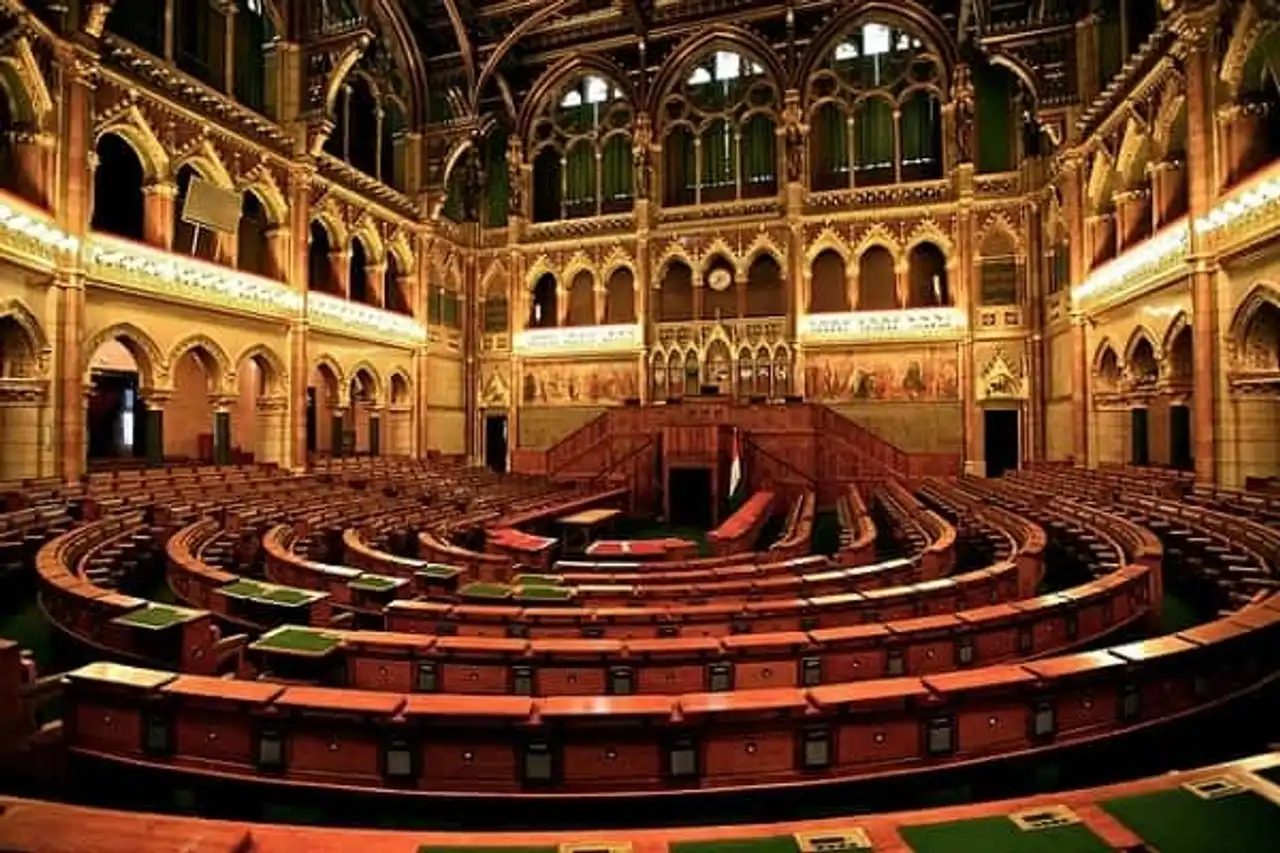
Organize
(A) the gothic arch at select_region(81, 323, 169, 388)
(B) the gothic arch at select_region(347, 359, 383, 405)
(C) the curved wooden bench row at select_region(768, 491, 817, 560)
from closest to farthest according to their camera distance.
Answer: (C) the curved wooden bench row at select_region(768, 491, 817, 560), (A) the gothic arch at select_region(81, 323, 169, 388), (B) the gothic arch at select_region(347, 359, 383, 405)

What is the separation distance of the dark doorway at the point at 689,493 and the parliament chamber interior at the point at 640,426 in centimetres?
12

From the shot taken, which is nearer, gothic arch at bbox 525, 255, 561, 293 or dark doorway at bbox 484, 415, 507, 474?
gothic arch at bbox 525, 255, 561, 293

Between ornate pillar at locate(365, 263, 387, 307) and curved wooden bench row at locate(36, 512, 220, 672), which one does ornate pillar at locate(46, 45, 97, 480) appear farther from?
ornate pillar at locate(365, 263, 387, 307)

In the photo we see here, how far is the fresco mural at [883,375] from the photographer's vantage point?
20.4 m

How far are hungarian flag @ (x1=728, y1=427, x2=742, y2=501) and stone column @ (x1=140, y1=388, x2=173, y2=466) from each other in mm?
Answer: 11483

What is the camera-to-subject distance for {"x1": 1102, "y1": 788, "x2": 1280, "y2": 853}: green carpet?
2066mm

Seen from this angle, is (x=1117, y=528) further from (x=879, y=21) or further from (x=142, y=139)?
(x=879, y=21)

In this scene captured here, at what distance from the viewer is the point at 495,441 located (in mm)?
24531

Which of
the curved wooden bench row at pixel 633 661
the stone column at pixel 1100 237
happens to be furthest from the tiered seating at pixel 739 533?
the stone column at pixel 1100 237

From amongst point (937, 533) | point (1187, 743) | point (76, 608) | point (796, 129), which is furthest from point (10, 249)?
point (796, 129)

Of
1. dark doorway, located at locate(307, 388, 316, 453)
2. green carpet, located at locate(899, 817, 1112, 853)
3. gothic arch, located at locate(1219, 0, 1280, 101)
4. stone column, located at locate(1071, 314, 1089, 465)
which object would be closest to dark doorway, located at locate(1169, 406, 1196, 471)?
stone column, located at locate(1071, 314, 1089, 465)

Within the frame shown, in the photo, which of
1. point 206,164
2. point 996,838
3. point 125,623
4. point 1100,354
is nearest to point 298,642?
point 125,623

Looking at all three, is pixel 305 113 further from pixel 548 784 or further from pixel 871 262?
pixel 548 784

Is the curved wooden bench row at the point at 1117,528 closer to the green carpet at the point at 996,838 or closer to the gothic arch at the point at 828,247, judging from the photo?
the green carpet at the point at 996,838
